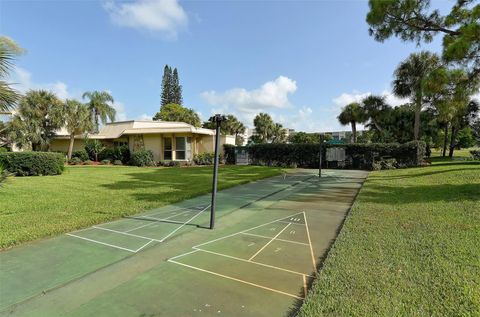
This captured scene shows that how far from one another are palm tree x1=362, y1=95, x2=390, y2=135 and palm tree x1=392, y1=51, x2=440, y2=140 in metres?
4.89

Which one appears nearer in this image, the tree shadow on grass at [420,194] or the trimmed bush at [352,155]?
the tree shadow on grass at [420,194]

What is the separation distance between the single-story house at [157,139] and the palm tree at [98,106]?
117cm

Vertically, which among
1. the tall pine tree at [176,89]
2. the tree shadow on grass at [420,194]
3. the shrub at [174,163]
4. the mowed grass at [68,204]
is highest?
the tall pine tree at [176,89]

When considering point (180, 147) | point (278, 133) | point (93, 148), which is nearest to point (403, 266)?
point (180, 147)

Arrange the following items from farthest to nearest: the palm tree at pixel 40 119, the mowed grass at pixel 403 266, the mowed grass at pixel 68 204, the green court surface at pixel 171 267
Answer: the palm tree at pixel 40 119, the mowed grass at pixel 68 204, the green court surface at pixel 171 267, the mowed grass at pixel 403 266

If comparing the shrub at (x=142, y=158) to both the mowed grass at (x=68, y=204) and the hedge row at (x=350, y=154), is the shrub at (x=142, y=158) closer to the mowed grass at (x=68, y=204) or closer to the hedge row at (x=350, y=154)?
the hedge row at (x=350, y=154)

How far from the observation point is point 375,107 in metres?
29.5

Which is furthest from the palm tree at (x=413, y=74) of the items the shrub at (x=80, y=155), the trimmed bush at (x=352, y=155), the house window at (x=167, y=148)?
the shrub at (x=80, y=155)

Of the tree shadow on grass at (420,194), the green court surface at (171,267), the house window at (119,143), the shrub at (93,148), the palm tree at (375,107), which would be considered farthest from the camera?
the palm tree at (375,107)

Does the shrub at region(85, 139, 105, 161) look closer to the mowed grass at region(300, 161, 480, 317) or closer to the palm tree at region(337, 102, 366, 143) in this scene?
the mowed grass at region(300, 161, 480, 317)

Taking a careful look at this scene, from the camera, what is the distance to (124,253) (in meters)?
4.28

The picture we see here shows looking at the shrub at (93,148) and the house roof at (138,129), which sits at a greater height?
the house roof at (138,129)

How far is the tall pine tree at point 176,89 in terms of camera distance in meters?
59.5

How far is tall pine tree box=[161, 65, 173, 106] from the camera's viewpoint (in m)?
58.9
